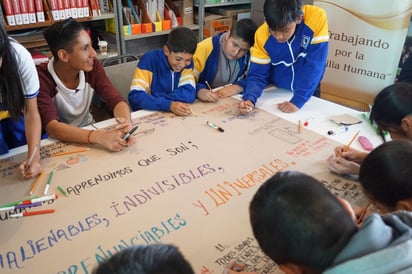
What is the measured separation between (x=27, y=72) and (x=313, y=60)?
51.4 inches

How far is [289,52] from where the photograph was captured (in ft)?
5.84

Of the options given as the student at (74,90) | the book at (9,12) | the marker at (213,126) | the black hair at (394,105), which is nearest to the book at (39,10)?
the book at (9,12)

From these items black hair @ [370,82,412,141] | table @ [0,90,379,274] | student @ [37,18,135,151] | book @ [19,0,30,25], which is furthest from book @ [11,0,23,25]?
black hair @ [370,82,412,141]

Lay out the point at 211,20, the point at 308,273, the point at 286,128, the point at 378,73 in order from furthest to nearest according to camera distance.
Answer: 1. the point at 211,20
2. the point at 378,73
3. the point at 286,128
4. the point at 308,273

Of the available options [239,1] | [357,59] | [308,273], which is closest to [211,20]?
[239,1]

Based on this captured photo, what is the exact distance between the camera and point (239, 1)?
3.66m

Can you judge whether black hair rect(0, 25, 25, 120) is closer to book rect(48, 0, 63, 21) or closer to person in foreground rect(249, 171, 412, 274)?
person in foreground rect(249, 171, 412, 274)

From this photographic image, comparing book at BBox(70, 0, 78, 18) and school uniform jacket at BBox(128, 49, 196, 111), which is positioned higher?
book at BBox(70, 0, 78, 18)

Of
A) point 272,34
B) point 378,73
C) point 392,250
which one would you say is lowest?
point 378,73

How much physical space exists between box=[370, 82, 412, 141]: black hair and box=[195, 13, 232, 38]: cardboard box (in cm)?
257

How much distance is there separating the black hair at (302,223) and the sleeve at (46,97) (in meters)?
1.07

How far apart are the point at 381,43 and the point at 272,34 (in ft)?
4.08

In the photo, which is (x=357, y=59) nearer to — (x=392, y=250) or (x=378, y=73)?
(x=378, y=73)

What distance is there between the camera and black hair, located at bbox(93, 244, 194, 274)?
49cm
